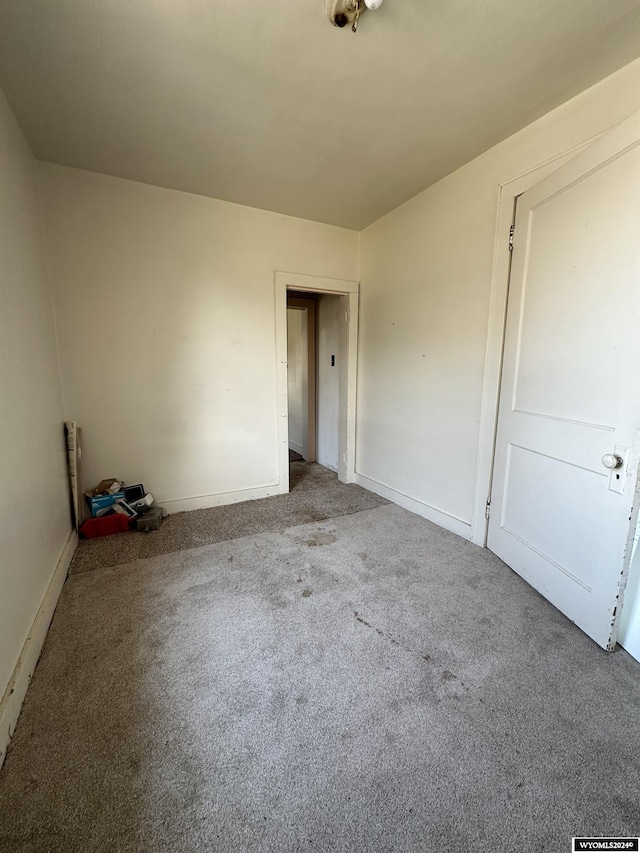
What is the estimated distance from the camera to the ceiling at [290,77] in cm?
130

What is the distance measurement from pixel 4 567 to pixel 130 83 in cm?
226

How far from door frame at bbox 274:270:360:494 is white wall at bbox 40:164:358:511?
80 mm

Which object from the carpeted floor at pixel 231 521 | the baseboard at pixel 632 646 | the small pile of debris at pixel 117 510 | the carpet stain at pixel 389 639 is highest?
the small pile of debris at pixel 117 510

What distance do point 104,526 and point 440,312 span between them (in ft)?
9.98

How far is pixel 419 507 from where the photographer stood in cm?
286

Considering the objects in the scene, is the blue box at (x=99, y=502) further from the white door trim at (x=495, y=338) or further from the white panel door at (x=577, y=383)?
the white panel door at (x=577, y=383)

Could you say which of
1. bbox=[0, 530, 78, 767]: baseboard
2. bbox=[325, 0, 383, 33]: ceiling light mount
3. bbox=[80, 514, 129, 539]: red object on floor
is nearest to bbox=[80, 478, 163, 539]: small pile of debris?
bbox=[80, 514, 129, 539]: red object on floor

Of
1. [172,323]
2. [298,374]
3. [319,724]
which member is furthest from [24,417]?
[298,374]

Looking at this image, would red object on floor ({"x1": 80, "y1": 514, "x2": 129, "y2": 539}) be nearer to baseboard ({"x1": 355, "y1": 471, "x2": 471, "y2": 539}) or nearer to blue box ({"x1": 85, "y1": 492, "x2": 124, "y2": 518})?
blue box ({"x1": 85, "y1": 492, "x2": 124, "y2": 518})

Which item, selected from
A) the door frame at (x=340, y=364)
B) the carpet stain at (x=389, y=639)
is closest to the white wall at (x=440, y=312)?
the door frame at (x=340, y=364)

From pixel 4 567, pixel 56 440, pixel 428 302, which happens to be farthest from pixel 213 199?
pixel 4 567

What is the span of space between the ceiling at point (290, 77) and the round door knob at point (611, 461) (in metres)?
1.73

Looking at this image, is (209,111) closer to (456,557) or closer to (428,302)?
(428,302)

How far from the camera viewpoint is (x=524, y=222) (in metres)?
1.92
